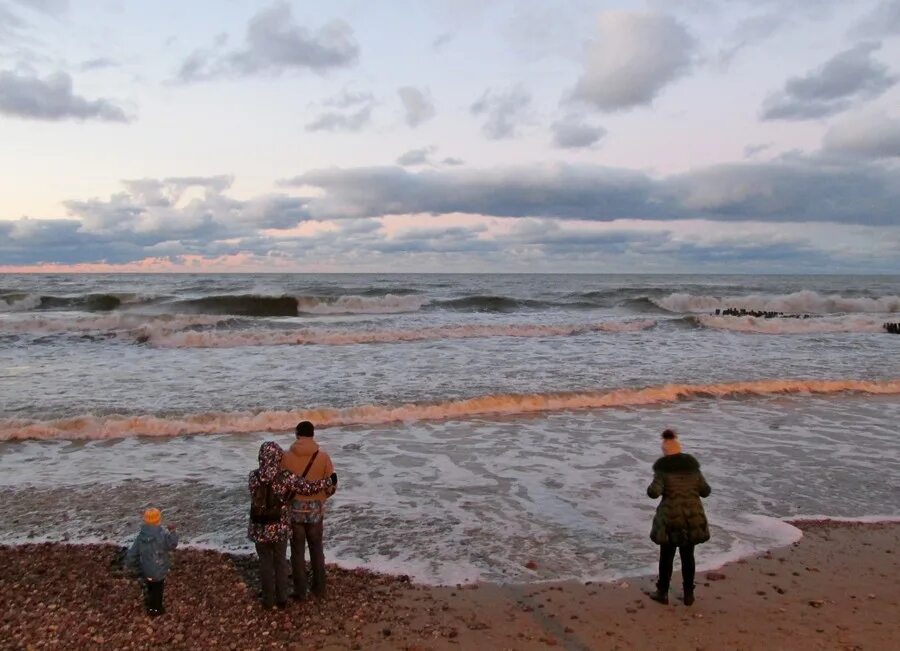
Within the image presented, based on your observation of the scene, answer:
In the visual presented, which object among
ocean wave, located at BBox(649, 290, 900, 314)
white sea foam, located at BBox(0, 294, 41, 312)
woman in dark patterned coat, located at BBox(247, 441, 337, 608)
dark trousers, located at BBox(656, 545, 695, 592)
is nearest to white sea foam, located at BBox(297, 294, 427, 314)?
white sea foam, located at BBox(0, 294, 41, 312)

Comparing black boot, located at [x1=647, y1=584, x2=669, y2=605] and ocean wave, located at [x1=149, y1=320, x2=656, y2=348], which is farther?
ocean wave, located at [x1=149, y1=320, x2=656, y2=348]

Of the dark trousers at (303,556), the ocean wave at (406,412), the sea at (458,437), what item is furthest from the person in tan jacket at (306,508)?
the ocean wave at (406,412)

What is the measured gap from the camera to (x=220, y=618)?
5477 millimetres

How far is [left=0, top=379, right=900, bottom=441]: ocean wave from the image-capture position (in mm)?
12383

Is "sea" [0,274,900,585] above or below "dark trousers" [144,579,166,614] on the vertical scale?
below

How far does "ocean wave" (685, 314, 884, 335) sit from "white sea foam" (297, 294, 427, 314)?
19466mm

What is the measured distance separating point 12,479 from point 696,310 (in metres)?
47.6

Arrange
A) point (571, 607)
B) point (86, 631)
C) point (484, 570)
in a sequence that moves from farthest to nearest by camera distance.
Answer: point (484, 570) → point (571, 607) → point (86, 631)

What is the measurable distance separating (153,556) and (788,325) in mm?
33656

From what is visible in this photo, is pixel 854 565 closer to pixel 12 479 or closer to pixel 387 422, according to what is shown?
pixel 387 422

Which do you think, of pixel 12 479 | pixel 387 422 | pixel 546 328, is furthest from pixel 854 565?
pixel 546 328

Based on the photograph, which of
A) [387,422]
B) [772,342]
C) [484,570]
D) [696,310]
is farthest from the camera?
[696,310]

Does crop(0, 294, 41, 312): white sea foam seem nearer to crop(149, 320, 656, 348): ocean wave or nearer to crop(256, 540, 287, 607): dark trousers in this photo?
crop(149, 320, 656, 348): ocean wave

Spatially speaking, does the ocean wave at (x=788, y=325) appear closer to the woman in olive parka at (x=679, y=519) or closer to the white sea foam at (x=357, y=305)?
the white sea foam at (x=357, y=305)
